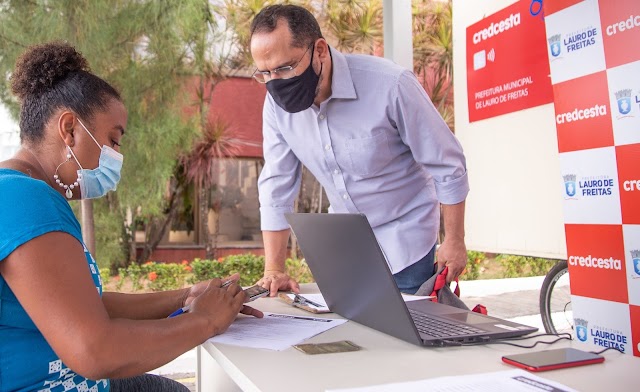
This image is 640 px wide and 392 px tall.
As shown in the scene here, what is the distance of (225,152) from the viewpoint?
7.91m

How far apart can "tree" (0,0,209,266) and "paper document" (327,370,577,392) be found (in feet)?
16.1

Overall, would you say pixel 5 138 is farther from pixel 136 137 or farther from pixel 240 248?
pixel 240 248

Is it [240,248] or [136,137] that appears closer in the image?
[136,137]

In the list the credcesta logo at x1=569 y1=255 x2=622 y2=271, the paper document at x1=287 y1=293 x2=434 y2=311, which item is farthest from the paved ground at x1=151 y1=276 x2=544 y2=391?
the paper document at x1=287 y1=293 x2=434 y2=311

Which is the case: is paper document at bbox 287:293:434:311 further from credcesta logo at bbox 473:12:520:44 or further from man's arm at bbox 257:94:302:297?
credcesta logo at bbox 473:12:520:44

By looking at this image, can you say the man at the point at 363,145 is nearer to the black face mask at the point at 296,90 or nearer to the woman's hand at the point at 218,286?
the black face mask at the point at 296,90

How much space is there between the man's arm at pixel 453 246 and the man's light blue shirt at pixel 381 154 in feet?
0.12

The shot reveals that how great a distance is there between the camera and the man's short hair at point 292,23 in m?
1.89

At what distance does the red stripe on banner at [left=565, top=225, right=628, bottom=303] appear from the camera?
2439mm

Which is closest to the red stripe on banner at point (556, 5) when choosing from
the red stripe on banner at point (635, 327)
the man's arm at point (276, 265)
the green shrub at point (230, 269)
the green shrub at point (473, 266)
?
the red stripe on banner at point (635, 327)

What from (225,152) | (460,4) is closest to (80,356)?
(460,4)

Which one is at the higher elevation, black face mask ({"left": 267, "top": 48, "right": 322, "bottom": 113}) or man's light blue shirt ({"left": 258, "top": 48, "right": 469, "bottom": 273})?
black face mask ({"left": 267, "top": 48, "right": 322, "bottom": 113})

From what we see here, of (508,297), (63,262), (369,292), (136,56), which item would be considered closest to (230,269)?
(136,56)

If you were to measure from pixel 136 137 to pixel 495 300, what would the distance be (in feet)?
13.3
